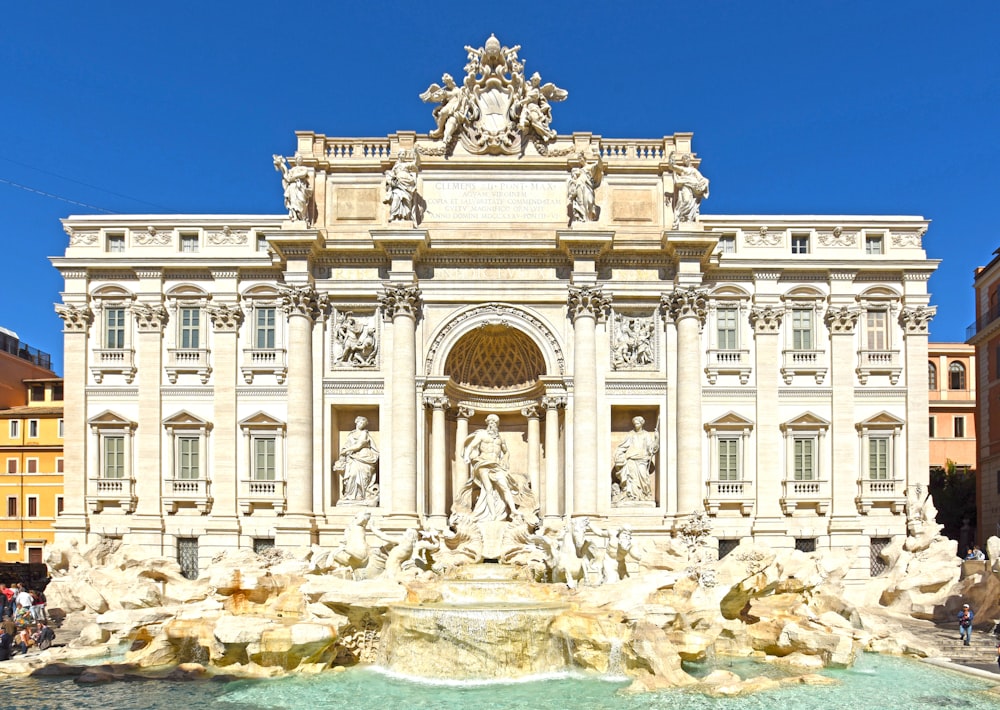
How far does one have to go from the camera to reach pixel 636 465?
1116 inches

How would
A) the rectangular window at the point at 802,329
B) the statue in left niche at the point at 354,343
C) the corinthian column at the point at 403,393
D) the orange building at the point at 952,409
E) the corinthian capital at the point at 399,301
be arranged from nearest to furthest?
1. the corinthian column at the point at 403,393
2. the corinthian capital at the point at 399,301
3. the statue in left niche at the point at 354,343
4. the rectangular window at the point at 802,329
5. the orange building at the point at 952,409

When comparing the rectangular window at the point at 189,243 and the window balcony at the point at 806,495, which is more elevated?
the rectangular window at the point at 189,243

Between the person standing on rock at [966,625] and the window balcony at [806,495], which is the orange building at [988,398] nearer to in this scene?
the window balcony at [806,495]

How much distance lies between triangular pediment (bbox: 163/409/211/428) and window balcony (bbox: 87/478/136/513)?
Result: 89.8 inches

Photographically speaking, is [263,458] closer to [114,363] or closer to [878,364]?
[114,363]

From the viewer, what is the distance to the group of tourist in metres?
20.2

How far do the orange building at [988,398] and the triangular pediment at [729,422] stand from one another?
1287 cm

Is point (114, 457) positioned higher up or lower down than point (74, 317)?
lower down

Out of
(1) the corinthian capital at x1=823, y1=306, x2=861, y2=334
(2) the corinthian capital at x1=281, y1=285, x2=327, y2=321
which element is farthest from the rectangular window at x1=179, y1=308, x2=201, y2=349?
(1) the corinthian capital at x1=823, y1=306, x2=861, y2=334

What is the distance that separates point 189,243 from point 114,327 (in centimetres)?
379

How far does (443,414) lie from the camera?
93.9 feet

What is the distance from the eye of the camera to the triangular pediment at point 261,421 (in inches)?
1130

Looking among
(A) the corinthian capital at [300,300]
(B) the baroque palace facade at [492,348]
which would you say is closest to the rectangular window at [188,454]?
(B) the baroque palace facade at [492,348]

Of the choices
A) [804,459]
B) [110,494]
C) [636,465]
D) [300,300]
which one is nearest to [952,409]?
[804,459]
